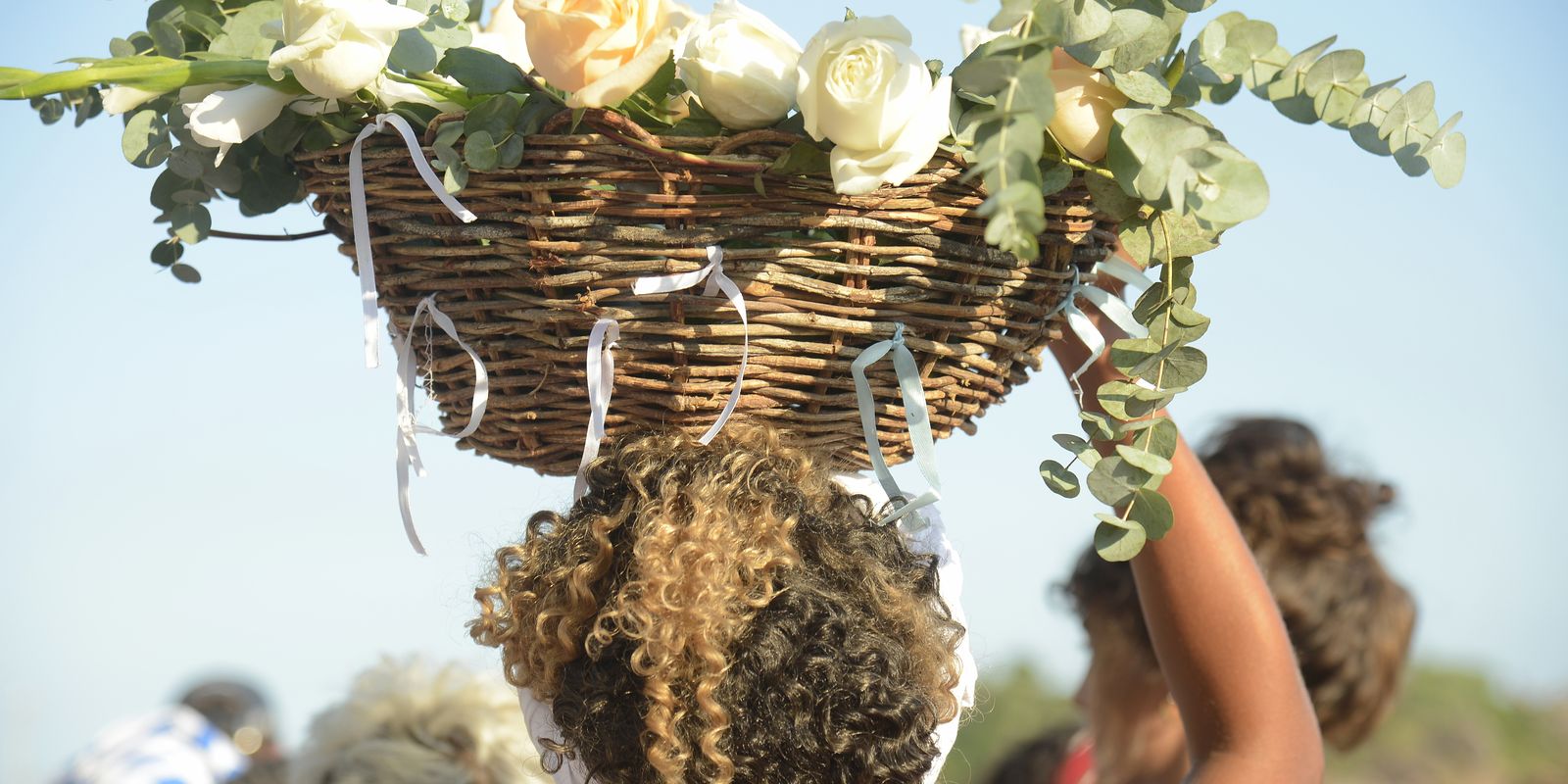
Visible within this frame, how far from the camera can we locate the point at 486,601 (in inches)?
48.9

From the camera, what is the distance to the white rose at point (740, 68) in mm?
1005

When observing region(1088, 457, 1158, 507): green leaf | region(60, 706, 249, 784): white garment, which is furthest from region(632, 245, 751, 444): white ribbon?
region(60, 706, 249, 784): white garment

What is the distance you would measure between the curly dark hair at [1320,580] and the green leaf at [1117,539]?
1567 millimetres

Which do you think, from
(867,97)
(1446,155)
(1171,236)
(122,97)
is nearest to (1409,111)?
(1446,155)

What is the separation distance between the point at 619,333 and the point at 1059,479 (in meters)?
0.41

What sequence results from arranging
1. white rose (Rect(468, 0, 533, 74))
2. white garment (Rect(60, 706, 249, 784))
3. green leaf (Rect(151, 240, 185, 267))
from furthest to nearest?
1. white garment (Rect(60, 706, 249, 784))
2. green leaf (Rect(151, 240, 185, 267))
3. white rose (Rect(468, 0, 533, 74))

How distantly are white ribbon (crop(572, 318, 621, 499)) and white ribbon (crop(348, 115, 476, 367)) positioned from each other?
140mm

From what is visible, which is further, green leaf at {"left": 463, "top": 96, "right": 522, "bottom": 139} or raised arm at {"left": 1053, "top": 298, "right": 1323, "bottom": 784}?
raised arm at {"left": 1053, "top": 298, "right": 1323, "bottom": 784}

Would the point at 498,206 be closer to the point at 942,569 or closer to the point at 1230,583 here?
the point at 942,569

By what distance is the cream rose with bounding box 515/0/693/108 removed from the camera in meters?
0.99

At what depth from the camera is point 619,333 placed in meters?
1.11

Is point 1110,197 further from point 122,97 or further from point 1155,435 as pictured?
point 122,97

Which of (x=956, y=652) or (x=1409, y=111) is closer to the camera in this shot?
(x=1409, y=111)

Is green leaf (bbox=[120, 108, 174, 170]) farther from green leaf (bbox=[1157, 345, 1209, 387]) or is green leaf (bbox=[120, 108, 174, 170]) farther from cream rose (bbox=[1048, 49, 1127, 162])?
green leaf (bbox=[1157, 345, 1209, 387])
